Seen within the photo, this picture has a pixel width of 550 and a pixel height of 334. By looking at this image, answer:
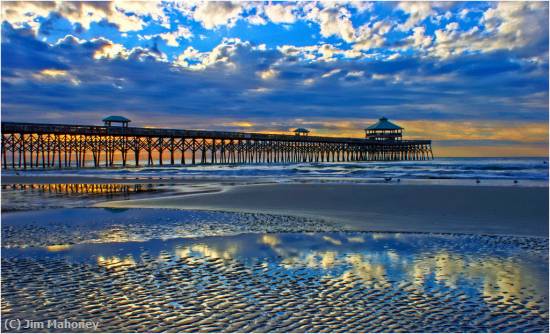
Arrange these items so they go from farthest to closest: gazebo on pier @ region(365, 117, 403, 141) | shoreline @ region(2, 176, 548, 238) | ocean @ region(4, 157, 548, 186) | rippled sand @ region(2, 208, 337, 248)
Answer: gazebo on pier @ region(365, 117, 403, 141) → ocean @ region(4, 157, 548, 186) → shoreline @ region(2, 176, 548, 238) → rippled sand @ region(2, 208, 337, 248)

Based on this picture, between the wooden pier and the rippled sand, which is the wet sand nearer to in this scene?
the rippled sand

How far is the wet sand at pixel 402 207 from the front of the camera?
29.6 feet

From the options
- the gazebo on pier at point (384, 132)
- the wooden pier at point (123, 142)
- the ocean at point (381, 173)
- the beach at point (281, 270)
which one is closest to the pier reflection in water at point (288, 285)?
the beach at point (281, 270)

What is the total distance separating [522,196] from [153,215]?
11.5 m

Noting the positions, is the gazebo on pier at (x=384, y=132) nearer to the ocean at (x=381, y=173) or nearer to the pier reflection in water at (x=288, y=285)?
the ocean at (x=381, y=173)

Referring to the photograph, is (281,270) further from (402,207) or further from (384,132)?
(384,132)

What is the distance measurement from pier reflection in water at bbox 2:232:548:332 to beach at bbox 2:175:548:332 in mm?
19

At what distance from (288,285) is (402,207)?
792 centimetres

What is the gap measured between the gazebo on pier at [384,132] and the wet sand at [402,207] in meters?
77.5

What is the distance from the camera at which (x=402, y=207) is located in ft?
39.8

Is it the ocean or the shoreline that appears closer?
the shoreline

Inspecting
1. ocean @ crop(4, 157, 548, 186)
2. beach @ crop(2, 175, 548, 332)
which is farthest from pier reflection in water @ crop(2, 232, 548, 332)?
ocean @ crop(4, 157, 548, 186)

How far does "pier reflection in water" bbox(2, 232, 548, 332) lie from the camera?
3955 mm

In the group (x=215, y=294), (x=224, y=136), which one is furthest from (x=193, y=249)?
(x=224, y=136)
